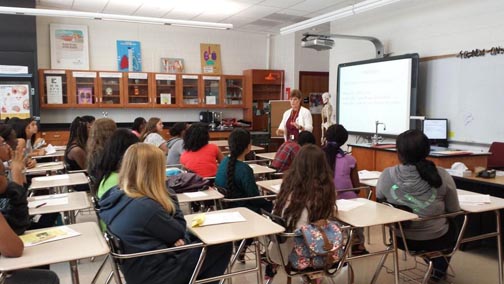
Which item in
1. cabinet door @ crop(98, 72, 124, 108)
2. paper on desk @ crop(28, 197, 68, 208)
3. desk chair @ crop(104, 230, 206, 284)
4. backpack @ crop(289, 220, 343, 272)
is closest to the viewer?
desk chair @ crop(104, 230, 206, 284)

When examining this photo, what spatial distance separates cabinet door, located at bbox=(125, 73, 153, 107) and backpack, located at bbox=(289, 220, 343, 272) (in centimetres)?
651

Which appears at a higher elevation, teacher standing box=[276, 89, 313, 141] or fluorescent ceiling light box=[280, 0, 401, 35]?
fluorescent ceiling light box=[280, 0, 401, 35]

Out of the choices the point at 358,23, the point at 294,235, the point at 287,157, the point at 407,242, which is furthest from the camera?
the point at 358,23

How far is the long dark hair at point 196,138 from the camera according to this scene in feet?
12.6

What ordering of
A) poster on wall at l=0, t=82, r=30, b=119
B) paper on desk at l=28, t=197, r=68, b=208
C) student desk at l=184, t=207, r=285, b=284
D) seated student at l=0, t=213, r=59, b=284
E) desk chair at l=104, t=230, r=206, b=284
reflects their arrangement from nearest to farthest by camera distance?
seated student at l=0, t=213, r=59, b=284 → desk chair at l=104, t=230, r=206, b=284 → student desk at l=184, t=207, r=285, b=284 → paper on desk at l=28, t=197, r=68, b=208 → poster on wall at l=0, t=82, r=30, b=119

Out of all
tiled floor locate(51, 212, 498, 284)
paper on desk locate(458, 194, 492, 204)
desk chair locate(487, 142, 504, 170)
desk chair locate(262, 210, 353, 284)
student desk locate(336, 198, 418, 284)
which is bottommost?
tiled floor locate(51, 212, 498, 284)

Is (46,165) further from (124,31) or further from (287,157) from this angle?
(124,31)

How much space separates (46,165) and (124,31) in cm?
458

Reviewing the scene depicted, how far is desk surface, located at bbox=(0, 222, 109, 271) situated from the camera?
1697 mm

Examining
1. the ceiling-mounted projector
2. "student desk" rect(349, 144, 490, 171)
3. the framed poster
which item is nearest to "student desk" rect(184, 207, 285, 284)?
"student desk" rect(349, 144, 490, 171)

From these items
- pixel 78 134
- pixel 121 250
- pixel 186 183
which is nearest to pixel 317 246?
pixel 121 250

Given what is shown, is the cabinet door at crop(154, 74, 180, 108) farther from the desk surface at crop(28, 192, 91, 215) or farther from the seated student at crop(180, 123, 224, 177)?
the desk surface at crop(28, 192, 91, 215)

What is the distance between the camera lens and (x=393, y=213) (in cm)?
246

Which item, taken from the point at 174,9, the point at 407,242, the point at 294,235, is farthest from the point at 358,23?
the point at 294,235
